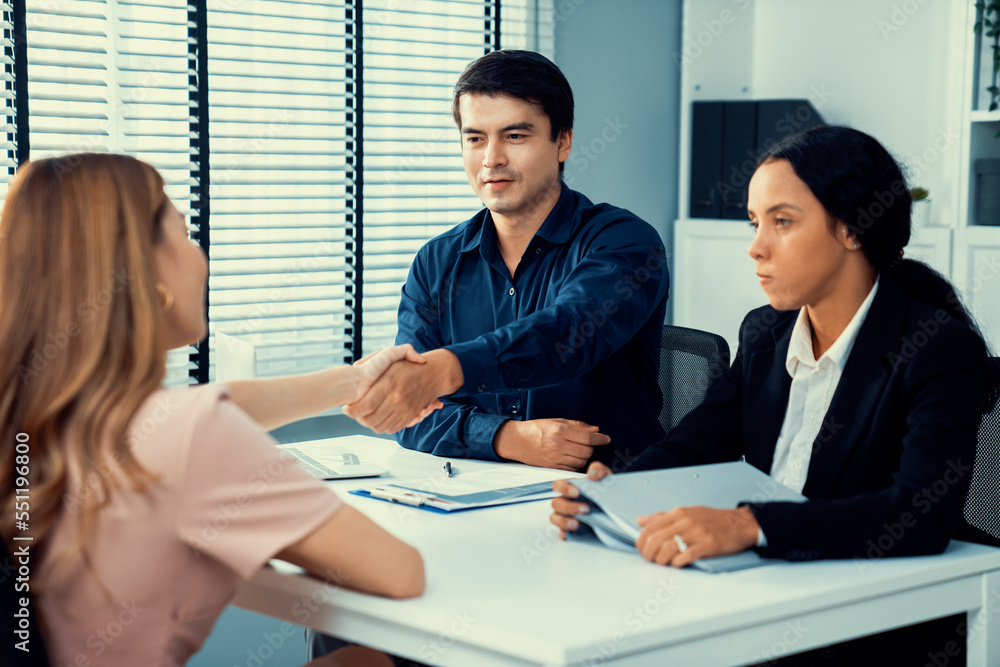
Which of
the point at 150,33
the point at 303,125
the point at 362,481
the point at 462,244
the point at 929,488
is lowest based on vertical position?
the point at 362,481

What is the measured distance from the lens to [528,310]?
222cm

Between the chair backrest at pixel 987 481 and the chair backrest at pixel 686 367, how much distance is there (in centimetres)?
62

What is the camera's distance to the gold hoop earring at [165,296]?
3.73 ft

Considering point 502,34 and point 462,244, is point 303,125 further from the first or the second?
point 462,244

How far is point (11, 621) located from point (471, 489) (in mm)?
824

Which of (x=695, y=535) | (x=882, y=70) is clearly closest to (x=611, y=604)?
(x=695, y=535)

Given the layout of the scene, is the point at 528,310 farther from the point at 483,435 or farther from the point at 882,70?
the point at 882,70

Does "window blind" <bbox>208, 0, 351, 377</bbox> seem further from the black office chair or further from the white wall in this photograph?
the black office chair

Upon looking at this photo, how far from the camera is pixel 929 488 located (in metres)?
1.33

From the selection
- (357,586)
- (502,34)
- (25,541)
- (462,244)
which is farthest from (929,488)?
(502,34)

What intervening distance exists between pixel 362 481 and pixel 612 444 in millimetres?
597

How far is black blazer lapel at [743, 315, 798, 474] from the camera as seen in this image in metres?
1.65

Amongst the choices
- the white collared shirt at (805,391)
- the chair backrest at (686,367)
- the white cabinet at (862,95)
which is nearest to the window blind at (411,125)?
the white cabinet at (862,95)

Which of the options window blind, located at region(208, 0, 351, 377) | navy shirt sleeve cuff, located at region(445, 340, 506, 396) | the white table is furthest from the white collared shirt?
window blind, located at region(208, 0, 351, 377)
